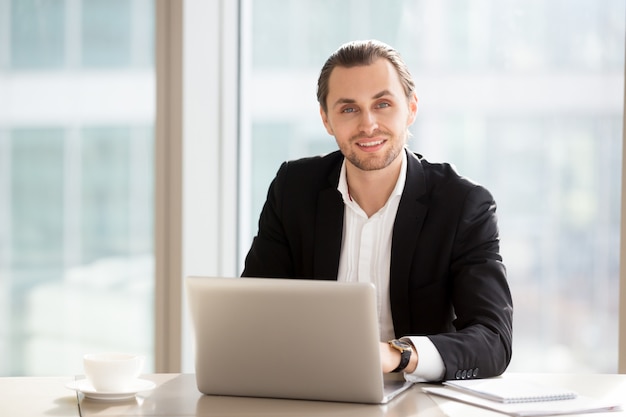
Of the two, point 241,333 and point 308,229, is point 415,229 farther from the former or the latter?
point 241,333

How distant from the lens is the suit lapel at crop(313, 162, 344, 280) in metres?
2.49

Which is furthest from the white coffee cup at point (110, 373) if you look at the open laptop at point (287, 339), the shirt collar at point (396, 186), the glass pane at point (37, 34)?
the glass pane at point (37, 34)

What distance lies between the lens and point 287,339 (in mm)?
1658

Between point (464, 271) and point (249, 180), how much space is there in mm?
1571

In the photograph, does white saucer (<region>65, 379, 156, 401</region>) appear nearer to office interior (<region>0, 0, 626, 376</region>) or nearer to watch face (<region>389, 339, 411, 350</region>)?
watch face (<region>389, 339, 411, 350</region>)

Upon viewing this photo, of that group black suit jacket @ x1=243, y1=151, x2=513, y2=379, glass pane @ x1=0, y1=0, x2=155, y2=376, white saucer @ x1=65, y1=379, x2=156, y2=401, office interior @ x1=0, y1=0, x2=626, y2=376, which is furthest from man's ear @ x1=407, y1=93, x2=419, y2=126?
glass pane @ x1=0, y1=0, x2=155, y2=376

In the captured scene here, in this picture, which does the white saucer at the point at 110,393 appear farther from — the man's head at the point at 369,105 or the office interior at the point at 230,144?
the office interior at the point at 230,144

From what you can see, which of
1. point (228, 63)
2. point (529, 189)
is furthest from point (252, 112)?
point (529, 189)

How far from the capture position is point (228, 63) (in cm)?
359

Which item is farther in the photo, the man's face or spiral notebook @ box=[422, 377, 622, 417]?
the man's face

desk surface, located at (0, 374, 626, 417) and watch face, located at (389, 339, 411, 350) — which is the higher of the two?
watch face, located at (389, 339, 411, 350)

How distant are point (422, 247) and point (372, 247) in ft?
0.52

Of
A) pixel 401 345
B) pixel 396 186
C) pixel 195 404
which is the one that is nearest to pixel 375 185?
pixel 396 186

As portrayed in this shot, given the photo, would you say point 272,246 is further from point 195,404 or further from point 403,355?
point 195,404
